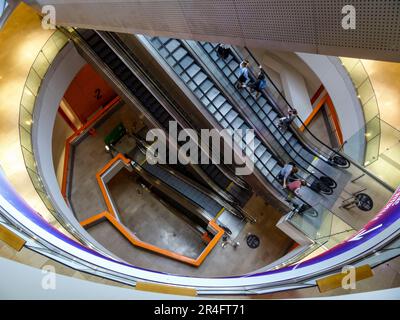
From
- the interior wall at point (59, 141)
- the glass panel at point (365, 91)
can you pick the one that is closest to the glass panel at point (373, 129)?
the glass panel at point (365, 91)

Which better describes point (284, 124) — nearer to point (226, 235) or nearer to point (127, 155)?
point (226, 235)

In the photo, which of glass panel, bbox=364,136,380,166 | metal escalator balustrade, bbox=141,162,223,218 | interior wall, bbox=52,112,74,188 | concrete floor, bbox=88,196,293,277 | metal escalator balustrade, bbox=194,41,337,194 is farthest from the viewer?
interior wall, bbox=52,112,74,188

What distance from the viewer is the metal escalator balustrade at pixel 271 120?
9727 millimetres

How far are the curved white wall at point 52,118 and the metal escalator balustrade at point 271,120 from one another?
14.6 feet

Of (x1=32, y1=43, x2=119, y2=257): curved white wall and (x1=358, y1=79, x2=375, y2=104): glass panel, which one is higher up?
(x1=358, y1=79, x2=375, y2=104): glass panel

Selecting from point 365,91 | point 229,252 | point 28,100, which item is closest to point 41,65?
point 28,100

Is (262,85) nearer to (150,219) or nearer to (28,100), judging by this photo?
(28,100)

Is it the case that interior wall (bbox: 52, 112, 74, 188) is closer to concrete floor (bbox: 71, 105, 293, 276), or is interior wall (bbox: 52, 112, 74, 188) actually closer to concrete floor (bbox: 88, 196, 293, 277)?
concrete floor (bbox: 71, 105, 293, 276)

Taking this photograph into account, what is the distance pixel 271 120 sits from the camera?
34.0 feet

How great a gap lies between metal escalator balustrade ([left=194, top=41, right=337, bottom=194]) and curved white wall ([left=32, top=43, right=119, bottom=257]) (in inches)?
175

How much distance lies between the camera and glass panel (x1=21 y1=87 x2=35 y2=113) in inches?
353

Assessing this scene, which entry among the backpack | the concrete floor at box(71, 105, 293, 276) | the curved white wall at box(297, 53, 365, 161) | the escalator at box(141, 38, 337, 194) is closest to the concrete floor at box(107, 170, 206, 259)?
the concrete floor at box(71, 105, 293, 276)

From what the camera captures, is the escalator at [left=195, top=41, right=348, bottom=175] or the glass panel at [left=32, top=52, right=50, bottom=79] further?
the escalator at [left=195, top=41, right=348, bottom=175]
